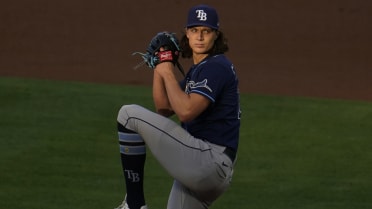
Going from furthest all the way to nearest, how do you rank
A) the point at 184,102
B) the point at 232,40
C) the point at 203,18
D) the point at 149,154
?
the point at 232,40 → the point at 149,154 → the point at 203,18 → the point at 184,102

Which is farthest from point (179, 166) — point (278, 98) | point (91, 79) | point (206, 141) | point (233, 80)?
point (91, 79)

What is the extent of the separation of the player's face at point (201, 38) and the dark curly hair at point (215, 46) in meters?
0.04

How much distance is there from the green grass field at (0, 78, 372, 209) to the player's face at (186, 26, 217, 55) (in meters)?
2.26

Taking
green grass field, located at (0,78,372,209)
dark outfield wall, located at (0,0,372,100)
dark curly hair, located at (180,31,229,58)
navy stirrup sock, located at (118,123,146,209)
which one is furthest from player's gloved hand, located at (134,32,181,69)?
dark outfield wall, located at (0,0,372,100)

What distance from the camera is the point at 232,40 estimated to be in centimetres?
1471

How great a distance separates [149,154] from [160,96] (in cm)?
347

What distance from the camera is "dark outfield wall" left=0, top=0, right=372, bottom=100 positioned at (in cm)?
1270

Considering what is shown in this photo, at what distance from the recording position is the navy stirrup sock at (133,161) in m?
5.46

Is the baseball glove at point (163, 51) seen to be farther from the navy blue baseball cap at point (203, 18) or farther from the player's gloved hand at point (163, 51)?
the navy blue baseball cap at point (203, 18)

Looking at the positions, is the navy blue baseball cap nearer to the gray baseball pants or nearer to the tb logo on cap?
the tb logo on cap

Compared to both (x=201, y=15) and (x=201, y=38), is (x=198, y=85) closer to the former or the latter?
(x=201, y=38)

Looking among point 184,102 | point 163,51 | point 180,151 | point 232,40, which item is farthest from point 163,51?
point 232,40

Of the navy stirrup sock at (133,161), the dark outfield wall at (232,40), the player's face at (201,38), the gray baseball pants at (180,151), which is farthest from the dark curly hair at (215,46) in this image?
the dark outfield wall at (232,40)

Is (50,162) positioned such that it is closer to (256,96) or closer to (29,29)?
(256,96)
